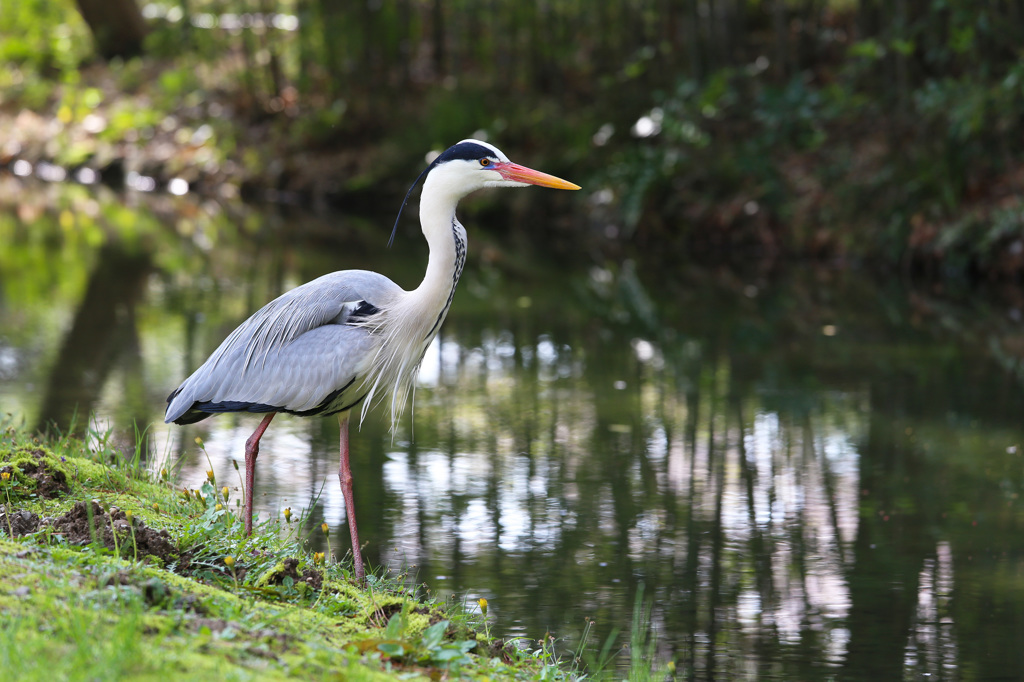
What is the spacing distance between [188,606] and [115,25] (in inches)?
1291

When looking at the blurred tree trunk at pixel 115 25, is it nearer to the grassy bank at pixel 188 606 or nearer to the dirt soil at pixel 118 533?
the grassy bank at pixel 188 606

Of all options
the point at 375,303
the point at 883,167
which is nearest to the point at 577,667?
the point at 375,303

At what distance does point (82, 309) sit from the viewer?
39.6 ft

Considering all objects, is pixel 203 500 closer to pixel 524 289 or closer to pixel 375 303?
pixel 375 303

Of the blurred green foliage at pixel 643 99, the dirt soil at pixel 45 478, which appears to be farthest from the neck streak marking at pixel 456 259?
the blurred green foliage at pixel 643 99

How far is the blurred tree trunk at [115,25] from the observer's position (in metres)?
32.5

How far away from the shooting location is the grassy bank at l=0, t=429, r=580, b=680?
292 cm

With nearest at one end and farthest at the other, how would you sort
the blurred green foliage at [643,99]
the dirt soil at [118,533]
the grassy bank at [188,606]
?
the grassy bank at [188,606] → the dirt soil at [118,533] → the blurred green foliage at [643,99]

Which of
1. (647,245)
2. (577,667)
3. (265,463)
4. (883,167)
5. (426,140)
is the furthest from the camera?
(426,140)

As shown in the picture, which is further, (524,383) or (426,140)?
(426,140)

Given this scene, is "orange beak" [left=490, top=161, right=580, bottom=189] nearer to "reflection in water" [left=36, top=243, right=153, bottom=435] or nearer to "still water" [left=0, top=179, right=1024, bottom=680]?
"still water" [left=0, top=179, right=1024, bottom=680]

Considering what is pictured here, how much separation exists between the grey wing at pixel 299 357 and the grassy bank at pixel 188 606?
0.48 m

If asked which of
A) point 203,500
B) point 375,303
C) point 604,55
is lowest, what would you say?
point 203,500

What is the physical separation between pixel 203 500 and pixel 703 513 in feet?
8.48
